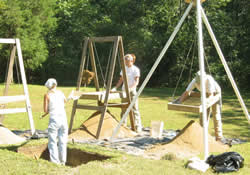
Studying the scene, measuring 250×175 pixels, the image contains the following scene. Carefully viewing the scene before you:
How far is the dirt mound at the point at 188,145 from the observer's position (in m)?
5.72

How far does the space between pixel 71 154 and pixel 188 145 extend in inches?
83.7

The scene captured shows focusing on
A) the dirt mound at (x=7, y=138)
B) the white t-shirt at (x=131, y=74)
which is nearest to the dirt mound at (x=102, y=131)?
the white t-shirt at (x=131, y=74)

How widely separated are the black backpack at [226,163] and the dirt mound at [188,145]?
0.92 metres

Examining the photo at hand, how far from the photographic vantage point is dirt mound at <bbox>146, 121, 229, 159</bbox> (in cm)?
572

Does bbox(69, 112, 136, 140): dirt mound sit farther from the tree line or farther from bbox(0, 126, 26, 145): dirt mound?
the tree line

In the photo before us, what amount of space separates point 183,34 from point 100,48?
20.0 feet

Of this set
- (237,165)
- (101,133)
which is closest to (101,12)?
(101,133)

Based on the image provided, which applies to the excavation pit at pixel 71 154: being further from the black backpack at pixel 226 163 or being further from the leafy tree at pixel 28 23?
the leafy tree at pixel 28 23

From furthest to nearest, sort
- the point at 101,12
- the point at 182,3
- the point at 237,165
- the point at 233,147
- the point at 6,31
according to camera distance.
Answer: the point at 101,12 < the point at 182,3 < the point at 6,31 < the point at 233,147 < the point at 237,165

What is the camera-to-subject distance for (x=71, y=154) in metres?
5.37

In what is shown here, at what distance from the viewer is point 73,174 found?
405 centimetres

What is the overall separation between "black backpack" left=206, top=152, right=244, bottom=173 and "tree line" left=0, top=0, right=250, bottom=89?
1374 cm

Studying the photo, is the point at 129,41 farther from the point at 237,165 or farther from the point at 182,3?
the point at 237,165

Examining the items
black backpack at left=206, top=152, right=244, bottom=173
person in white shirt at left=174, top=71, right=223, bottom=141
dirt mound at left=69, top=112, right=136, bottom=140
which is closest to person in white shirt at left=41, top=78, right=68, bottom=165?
dirt mound at left=69, top=112, right=136, bottom=140
